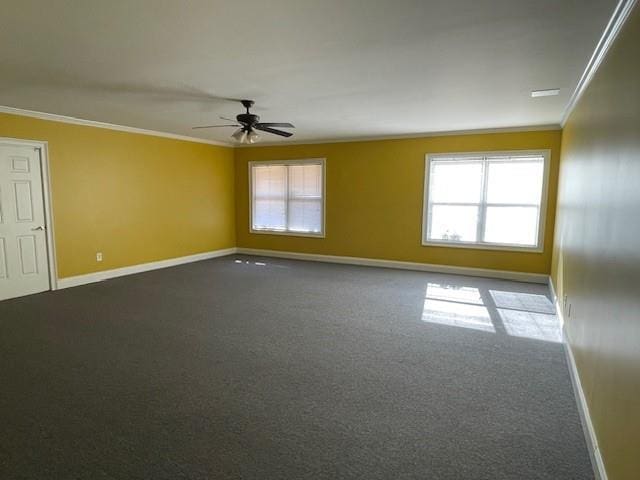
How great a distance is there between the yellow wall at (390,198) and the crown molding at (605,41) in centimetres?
232

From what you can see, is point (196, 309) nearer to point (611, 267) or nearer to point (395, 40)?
point (395, 40)

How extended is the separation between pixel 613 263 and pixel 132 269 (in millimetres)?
6550

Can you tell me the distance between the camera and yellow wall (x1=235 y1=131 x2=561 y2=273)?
5.93 metres

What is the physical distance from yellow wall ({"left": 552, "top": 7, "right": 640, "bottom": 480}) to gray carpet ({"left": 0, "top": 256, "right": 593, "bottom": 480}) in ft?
1.29

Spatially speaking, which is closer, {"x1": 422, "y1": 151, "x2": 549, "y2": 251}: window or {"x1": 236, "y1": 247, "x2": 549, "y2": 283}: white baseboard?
{"x1": 422, "y1": 151, "x2": 549, "y2": 251}: window

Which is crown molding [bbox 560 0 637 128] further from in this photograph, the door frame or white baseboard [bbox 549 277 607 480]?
the door frame

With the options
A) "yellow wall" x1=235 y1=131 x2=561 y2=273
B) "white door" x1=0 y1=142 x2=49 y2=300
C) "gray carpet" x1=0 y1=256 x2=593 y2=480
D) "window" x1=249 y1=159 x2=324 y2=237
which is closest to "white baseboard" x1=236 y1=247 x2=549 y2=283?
"yellow wall" x1=235 y1=131 x2=561 y2=273

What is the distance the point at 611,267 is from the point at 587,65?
1.93 m

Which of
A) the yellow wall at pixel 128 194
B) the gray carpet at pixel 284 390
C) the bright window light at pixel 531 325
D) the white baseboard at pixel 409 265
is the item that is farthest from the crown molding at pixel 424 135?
the bright window light at pixel 531 325

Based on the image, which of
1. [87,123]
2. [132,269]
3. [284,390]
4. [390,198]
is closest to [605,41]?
[284,390]

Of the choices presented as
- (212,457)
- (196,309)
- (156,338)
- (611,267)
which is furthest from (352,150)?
(212,457)

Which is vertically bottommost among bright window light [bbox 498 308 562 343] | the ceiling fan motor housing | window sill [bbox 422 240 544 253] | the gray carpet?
the gray carpet

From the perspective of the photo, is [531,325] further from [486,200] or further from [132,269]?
[132,269]

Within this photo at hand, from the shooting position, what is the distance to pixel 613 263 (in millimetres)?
1984
